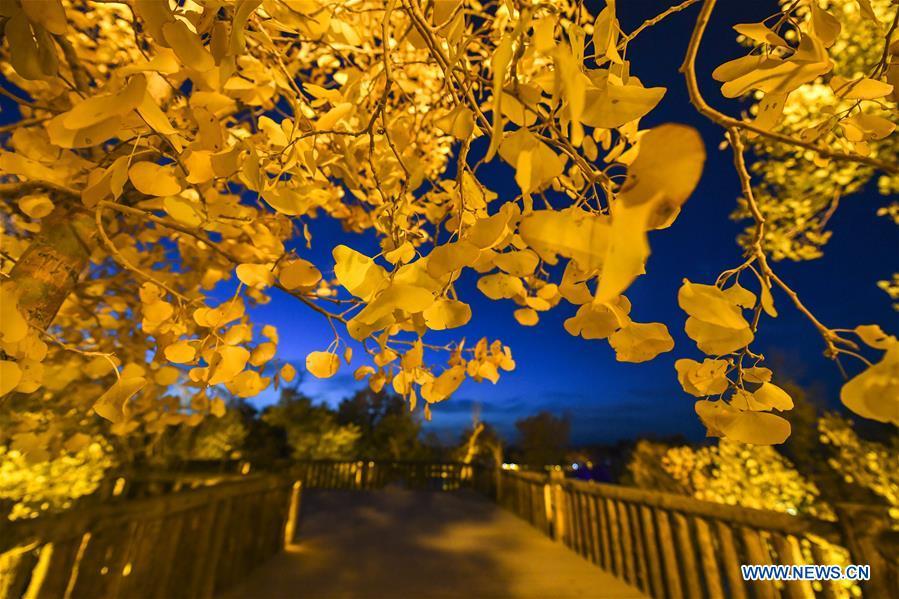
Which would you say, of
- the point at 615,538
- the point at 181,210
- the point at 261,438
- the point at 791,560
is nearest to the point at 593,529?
the point at 615,538

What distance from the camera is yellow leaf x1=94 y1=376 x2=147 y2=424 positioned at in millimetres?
579

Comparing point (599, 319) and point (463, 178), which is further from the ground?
point (463, 178)

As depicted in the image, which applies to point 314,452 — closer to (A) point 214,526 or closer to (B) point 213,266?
(A) point 214,526

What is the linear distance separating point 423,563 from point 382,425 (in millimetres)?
11102

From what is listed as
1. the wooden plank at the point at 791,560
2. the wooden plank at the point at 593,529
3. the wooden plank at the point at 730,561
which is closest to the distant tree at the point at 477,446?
the wooden plank at the point at 593,529

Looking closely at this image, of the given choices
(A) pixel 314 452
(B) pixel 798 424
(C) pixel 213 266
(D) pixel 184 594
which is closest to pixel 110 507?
(D) pixel 184 594

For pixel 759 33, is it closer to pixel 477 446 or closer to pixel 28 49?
pixel 28 49

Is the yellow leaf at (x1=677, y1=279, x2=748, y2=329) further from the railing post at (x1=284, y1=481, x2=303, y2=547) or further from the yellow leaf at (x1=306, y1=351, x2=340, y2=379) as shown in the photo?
the railing post at (x1=284, y1=481, x2=303, y2=547)

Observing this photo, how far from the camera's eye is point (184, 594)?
2.13 metres

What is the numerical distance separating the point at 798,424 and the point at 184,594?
27.4 ft

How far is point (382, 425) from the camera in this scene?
13961 mm

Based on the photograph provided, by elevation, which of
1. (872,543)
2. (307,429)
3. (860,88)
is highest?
(307,429)

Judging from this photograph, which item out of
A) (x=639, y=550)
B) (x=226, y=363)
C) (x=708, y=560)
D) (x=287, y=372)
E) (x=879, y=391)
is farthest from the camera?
(x=639, y=550)

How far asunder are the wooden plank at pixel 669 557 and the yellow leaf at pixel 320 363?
255cm
